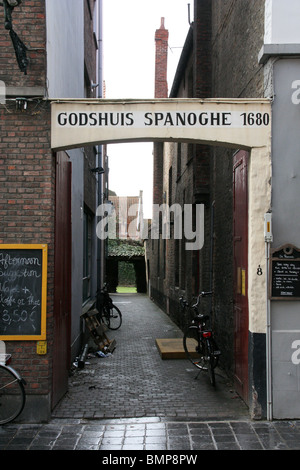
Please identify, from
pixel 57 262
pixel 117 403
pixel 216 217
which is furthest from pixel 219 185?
pixel 117 403

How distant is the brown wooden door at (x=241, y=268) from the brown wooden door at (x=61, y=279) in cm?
251

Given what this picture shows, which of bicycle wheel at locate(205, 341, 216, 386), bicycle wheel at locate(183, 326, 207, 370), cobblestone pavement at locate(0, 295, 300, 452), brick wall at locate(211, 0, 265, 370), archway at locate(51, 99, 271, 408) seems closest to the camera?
cobblestone pavement at locate(0, 295, 300, 452)

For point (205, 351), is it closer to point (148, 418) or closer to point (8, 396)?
point (148, 418)

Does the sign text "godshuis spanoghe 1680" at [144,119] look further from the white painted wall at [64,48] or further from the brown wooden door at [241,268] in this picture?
the brown wooden door at [241,268]

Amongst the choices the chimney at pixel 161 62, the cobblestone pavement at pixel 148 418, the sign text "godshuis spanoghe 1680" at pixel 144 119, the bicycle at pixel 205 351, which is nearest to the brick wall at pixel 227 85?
the bicycle at pixel 205 351

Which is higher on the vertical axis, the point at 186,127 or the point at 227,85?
the point at 227,85

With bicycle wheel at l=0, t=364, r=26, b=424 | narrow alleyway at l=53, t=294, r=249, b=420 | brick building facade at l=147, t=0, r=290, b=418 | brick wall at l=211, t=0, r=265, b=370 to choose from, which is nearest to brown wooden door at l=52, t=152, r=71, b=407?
narrow alleyway at l=53, t=294, r=249, b=420

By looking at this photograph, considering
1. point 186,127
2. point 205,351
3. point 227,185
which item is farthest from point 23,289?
point 227,185

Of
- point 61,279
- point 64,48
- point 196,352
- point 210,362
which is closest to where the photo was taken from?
point 61,279

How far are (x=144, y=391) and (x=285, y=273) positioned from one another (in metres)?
2.87

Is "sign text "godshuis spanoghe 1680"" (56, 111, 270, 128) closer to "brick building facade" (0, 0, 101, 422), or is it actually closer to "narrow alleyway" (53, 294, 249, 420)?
"brick building facade" (0, 0, 101, 422)

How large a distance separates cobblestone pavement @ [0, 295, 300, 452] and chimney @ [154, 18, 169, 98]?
54.5 ft

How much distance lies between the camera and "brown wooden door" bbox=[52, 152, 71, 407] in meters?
6.42

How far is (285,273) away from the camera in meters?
5.92
